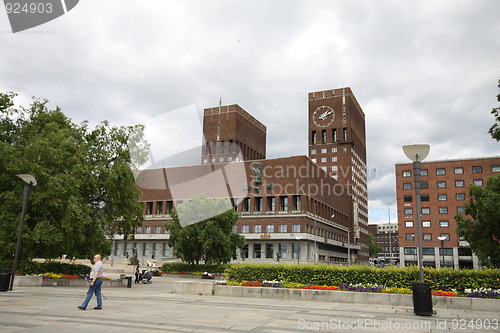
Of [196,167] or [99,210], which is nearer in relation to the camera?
[99,210]

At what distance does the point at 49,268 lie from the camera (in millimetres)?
27422

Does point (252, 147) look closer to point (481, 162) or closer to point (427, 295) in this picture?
point (481, 162)

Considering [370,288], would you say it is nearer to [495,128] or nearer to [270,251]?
[495,128]

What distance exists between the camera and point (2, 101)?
2714 cm

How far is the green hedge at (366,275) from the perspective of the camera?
55.4ft

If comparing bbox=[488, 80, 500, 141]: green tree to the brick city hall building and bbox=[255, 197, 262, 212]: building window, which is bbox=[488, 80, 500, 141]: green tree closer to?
the brick city hall building

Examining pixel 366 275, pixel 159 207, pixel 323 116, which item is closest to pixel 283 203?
pixel 159 207

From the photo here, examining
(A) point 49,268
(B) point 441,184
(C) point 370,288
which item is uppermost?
(B) point 441,184

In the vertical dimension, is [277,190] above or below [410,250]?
above

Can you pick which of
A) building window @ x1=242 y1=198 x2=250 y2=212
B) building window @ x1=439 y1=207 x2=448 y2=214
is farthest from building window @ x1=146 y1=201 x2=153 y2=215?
building window @ x1=439 y1=207 x2=448 y2=214

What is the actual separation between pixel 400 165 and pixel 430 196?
10000 millimetres

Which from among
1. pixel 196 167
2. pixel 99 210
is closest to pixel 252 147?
pixel 196 167

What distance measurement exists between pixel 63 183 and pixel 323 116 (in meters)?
107

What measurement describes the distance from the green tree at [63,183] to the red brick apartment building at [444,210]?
75361 mm
